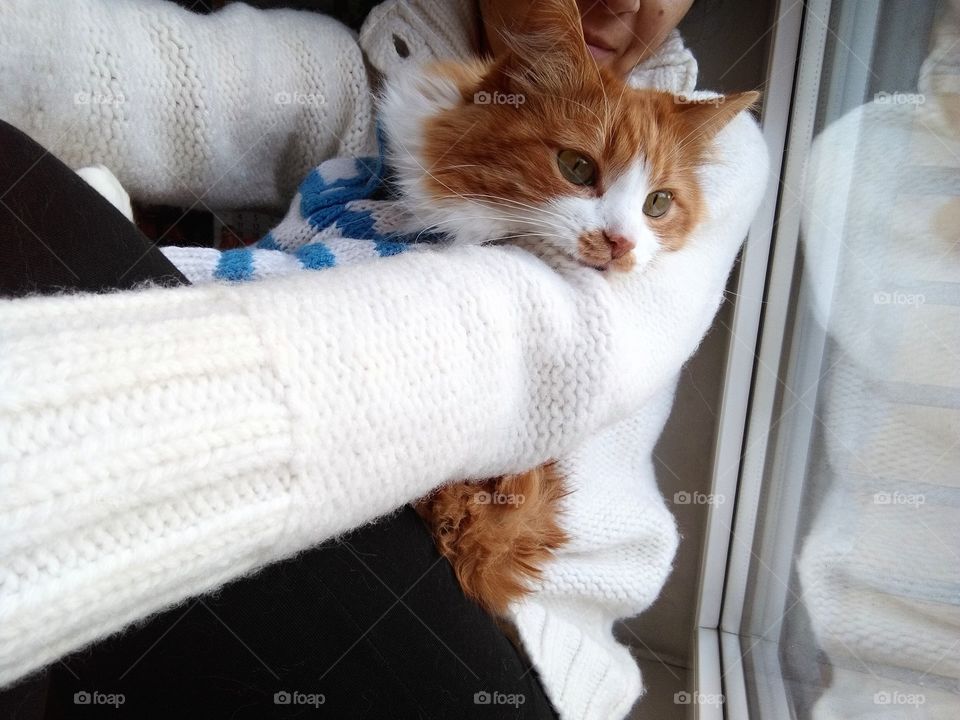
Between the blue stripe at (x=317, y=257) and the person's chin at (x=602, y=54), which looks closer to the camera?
the blue stripe at (x=317, y=257)

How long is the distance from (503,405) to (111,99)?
0.69 meters

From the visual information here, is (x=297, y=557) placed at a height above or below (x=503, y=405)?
below

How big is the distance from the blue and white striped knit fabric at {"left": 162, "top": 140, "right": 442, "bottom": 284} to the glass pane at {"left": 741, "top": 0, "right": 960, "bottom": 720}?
631mm

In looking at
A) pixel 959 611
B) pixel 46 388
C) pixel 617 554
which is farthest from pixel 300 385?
pixel 959 611

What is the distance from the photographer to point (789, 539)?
3.94 feet

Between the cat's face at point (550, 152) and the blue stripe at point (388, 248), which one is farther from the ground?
the cat's face at point (550, 152)

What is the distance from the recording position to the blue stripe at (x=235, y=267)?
0.74 meters

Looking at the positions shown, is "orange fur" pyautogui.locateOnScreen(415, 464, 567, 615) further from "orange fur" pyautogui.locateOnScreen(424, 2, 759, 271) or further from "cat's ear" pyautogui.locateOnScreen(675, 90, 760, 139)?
"cat's ear" pyautogui.locateOnScreen(675, 90, 760, 139)

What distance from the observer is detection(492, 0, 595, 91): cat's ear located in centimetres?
75

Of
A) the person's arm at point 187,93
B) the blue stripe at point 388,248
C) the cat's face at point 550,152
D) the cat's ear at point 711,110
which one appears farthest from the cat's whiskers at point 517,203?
the person's arm at point 187,93

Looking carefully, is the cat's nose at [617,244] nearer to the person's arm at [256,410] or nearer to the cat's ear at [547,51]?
the person's arm at [256,410]

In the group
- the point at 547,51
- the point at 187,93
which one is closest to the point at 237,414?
the point at 547,51

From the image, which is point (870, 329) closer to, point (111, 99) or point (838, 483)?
point (838, 483)

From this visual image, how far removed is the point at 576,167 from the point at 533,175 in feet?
0.21
